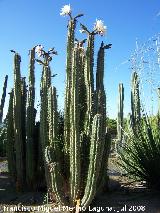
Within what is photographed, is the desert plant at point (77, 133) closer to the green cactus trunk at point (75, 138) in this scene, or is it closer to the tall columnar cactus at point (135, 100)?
the green cactus trunk at point (75, 138)

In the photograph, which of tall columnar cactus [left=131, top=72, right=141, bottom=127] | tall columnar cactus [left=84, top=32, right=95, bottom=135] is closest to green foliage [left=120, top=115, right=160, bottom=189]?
tall columnar cactus [left=131, top=72, right=141, bottom=127]

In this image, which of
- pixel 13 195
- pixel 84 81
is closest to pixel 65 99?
pixel 84 81

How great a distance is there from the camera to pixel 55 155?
19.2ft

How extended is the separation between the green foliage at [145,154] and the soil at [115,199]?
209 mm

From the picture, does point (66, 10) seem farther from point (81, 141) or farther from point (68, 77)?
point (81, 141)

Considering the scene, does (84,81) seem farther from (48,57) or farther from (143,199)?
(143,199)

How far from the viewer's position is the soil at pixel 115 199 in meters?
5.73

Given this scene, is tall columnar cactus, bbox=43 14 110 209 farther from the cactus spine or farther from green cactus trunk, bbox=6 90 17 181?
green cactus trunk, bbox=6 90 17 181

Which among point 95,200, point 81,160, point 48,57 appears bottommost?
point 95,200

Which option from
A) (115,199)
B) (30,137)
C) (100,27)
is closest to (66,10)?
(100,27)

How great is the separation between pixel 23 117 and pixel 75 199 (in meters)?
1.99

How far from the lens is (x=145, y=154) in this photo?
6.50 m

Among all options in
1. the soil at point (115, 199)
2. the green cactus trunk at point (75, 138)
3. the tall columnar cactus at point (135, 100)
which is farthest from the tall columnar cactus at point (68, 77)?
the tall columnar cactus at point (135, 100)

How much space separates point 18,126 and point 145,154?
205cm
